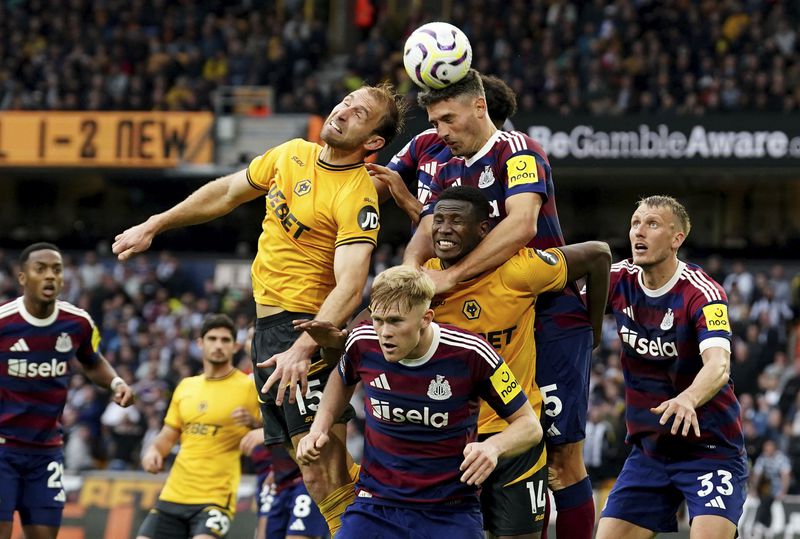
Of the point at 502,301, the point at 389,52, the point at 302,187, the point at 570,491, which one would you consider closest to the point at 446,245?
the point at 502,301

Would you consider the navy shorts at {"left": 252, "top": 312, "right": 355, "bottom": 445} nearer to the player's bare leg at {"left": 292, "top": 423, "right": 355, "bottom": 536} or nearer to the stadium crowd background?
the player's bare leg at {"left": 292, "top": 423, "right": 355, "bottom": 536}

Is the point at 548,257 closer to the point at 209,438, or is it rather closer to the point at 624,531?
the point at 624,531

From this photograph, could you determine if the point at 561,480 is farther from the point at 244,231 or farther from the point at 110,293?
the point at 244,231

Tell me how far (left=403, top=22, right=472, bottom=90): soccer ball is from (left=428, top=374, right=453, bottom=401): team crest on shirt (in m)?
1.68

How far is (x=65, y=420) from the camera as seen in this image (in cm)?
1959

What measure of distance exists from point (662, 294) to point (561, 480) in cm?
125

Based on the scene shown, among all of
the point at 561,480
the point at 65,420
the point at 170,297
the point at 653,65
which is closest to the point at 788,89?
the point at 653,65

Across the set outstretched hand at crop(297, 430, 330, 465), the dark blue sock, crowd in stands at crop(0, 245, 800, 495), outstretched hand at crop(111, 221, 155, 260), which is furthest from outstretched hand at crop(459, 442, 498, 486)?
crowd in stands at crop(0, 245, 800, 495)

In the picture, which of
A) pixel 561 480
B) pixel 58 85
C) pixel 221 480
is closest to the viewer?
pixel 561 480

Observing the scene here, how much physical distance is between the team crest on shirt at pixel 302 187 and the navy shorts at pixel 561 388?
161 centimetres

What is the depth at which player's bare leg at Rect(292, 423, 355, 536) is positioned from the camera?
7383 millimetres

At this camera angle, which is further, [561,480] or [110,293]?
[110,293]

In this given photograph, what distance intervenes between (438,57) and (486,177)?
72 centimetres

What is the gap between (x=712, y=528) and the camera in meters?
7.57
